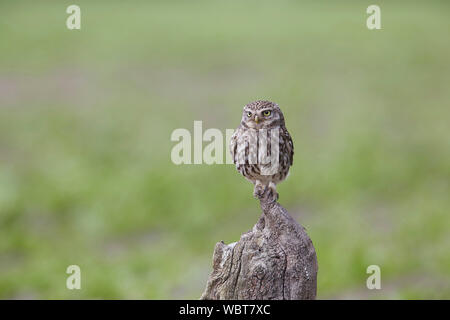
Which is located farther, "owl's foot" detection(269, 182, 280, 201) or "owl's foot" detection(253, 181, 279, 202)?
"owl's foot" detection(269, 182, 280, 201)

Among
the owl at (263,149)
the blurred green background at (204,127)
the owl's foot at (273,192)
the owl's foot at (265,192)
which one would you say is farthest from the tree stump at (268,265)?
the blurred green background at (204,127)

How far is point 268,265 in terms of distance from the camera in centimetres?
Result: 437

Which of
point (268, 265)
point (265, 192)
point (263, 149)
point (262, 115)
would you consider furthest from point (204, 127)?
point (268, 265)

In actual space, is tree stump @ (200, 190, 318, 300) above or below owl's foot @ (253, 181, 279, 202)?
below

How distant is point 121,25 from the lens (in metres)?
31.0

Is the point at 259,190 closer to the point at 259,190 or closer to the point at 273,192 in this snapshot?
the point at 259,190

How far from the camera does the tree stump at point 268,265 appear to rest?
171 inches

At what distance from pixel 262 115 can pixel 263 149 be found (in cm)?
38

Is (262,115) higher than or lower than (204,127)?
lower

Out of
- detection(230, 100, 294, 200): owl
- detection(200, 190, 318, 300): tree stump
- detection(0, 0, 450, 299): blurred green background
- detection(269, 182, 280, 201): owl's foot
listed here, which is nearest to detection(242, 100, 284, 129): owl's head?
detection(230, 100, 294, 200): owl

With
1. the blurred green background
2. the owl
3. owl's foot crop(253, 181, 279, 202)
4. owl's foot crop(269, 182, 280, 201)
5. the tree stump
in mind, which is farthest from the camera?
the blurred green background

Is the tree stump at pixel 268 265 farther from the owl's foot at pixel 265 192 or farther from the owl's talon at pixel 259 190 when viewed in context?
the owl's talon at pixel 259 190

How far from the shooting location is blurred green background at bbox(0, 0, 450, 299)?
11219 millimetres

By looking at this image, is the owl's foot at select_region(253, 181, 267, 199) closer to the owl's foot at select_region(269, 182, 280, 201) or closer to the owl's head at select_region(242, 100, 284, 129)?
the owl's foot at select_region(269, 182, 280, 201)
